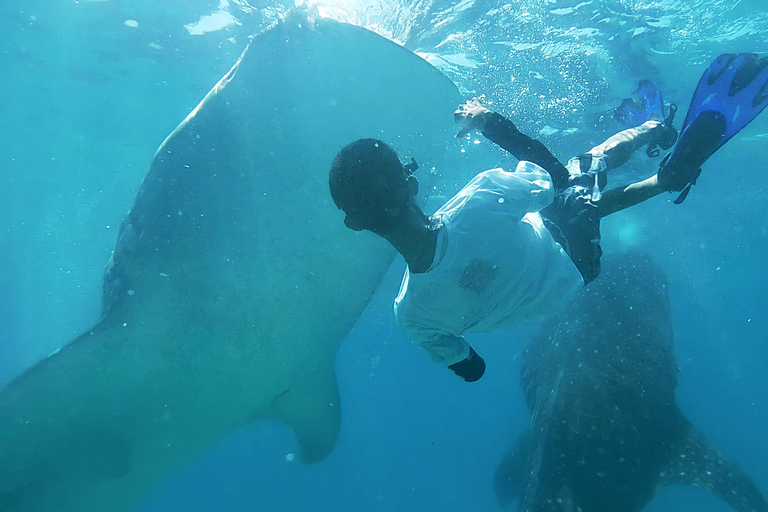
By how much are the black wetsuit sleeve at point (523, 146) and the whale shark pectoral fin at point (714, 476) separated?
6.10 metres

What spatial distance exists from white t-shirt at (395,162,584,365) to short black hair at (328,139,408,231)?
390 mm

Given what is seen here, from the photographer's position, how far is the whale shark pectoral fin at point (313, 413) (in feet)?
20.2

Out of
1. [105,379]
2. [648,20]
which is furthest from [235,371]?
[648,20]

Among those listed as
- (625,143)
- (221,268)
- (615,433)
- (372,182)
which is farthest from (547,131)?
(372,182)

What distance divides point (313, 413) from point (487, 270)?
5.09 metres

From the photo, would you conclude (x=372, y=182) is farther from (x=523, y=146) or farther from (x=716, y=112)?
(x=716, y=112)

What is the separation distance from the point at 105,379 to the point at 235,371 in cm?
138

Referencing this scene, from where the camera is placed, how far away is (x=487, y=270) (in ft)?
7.55

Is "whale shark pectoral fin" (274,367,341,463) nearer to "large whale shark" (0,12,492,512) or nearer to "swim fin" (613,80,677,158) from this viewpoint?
"large whale shark" (0,12,492,512)

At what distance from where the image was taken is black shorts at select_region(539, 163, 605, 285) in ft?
9.59

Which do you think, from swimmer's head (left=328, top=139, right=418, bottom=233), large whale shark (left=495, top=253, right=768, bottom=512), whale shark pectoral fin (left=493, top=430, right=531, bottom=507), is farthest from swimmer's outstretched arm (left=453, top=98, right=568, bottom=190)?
whale shark pectoral fin (left=493, top=430, right=531, bottom=507)

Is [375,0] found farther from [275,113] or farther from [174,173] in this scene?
[174,173]

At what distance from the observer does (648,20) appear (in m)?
8.34

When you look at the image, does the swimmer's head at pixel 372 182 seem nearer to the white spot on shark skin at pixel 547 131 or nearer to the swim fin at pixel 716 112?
the swim fin at pixel 716 112
